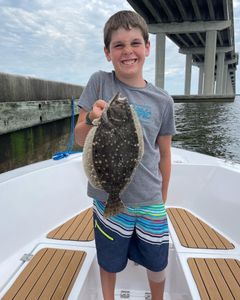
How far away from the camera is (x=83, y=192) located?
14.4ft

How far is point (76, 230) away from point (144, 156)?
2046mm

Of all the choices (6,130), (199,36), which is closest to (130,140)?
(6,130)

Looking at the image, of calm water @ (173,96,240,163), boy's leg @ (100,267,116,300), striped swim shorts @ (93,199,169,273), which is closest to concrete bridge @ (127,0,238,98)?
calm water @ (173,96,240,163)

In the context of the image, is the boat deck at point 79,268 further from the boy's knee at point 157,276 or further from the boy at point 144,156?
the boy at point 144,156

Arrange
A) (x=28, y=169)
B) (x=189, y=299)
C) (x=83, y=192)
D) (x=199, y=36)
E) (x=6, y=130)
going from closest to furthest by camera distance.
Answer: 1. (x=189, y=299)
2. (x=28, y=169)
3. (x=83, y=192)
4. (x=6, y=130)
5. (x=199, y=36)

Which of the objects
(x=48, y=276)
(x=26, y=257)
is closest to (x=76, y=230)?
(x=26, y=257)

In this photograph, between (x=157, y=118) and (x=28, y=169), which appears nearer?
(x=157, y=118)

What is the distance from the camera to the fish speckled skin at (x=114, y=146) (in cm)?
153

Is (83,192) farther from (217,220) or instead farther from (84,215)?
(217,220)

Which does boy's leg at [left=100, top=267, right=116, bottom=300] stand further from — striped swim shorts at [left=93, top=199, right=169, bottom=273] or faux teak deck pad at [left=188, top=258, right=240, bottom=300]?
faux teak deck pad at [left=188, top=258, right=240, bottom=300]

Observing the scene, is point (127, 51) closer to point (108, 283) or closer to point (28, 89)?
point (108, 283)

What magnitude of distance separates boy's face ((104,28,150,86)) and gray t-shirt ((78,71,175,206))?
13cm

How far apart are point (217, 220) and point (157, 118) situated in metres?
2.47

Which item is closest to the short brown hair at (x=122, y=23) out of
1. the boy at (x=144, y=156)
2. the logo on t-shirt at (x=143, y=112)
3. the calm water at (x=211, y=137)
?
the boy at (x=144, y=156)
